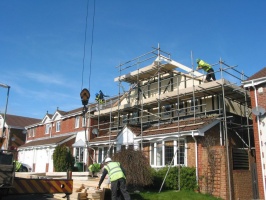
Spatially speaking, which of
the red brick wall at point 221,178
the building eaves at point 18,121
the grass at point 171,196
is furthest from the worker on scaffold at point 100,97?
the building eaves at point 18,121

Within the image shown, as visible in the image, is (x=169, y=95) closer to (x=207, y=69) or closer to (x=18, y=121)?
(x=207, y=69)

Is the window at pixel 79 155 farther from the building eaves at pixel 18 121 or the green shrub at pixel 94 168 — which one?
the building eaves at pixel 18 121

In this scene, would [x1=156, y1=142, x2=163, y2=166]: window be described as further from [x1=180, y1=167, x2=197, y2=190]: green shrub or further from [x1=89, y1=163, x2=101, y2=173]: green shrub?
[x1=89, y1=163, x2=101, y2=173]: green shrub

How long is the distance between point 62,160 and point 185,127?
13381 mm

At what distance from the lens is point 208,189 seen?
1658cm

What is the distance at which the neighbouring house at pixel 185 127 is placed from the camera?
54.7 ft

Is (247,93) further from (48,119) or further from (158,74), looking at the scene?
(48,119)

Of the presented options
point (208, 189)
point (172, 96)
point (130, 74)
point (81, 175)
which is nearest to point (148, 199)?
point (208, 189)

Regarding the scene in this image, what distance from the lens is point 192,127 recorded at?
18.3 m

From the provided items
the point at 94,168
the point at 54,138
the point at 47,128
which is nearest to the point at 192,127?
the point at 94,168

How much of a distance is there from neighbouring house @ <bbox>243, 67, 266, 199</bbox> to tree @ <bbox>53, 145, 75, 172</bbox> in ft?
55.0

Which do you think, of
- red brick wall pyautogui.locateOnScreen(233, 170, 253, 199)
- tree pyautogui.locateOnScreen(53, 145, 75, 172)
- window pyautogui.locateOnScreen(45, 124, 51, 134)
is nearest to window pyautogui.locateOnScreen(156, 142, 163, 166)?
red brick wall pyautogui.locateOnScreen(233, 170, 253, 199)

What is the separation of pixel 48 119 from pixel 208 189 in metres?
27.5

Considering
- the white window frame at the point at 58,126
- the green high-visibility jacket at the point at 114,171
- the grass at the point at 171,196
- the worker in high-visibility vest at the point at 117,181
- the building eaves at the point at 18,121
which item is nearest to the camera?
the worker in high-visibility vest at the point at 117,181
